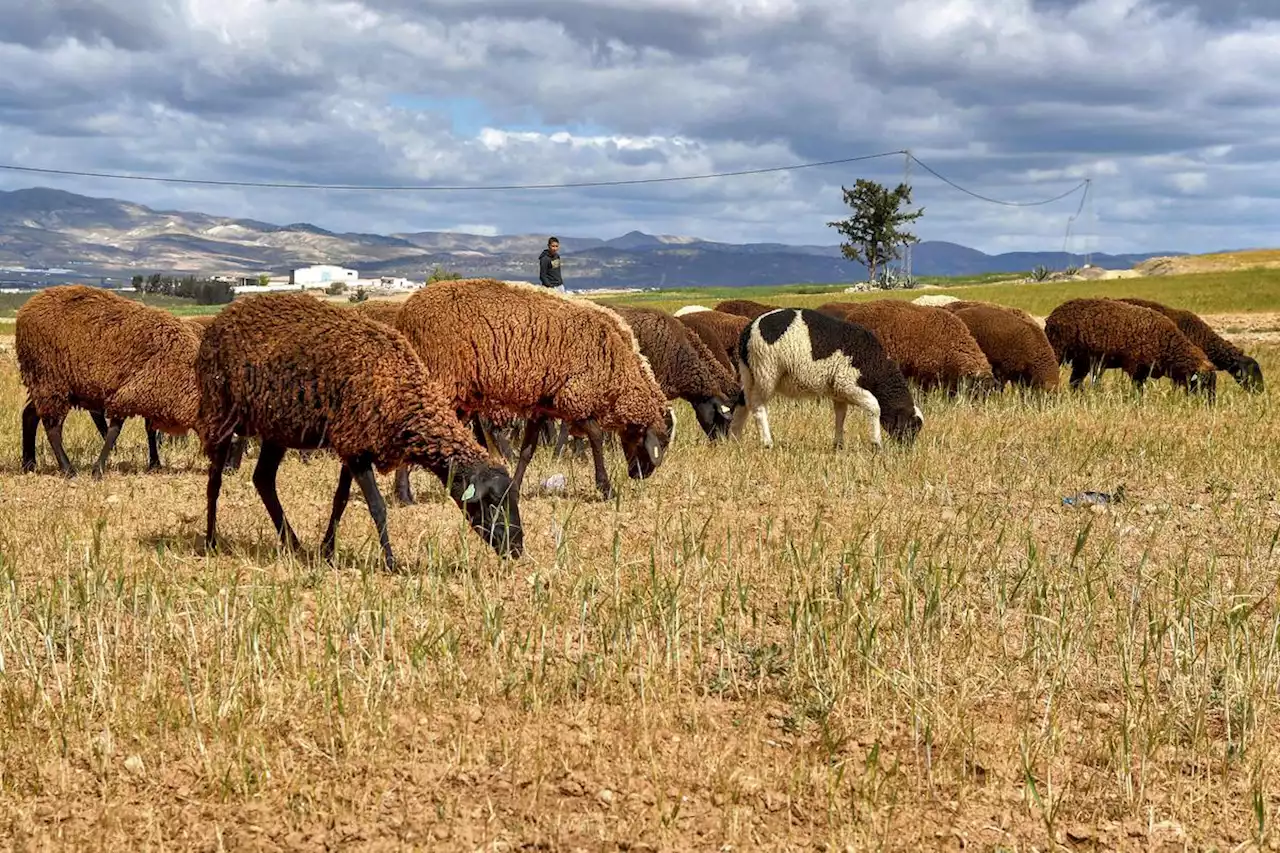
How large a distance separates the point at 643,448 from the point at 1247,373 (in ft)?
44.8

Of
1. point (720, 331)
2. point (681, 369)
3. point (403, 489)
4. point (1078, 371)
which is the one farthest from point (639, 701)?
point (1078, 371)

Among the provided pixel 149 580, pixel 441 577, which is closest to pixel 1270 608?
pixel 441 577

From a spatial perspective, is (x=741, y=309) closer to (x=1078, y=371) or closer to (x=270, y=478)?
(x=1078, y=371)

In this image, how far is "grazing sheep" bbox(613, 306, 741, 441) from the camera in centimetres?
1565

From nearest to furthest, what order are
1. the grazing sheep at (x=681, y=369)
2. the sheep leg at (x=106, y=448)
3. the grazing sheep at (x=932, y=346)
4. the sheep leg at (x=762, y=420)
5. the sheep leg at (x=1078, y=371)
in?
the sheep leg at (x=106, y=448) → the sheep leg at (x=762, y=420) → the grazing sheep at (x=681, y=369) → the grazing sheep at (x=932, y=346) → the sheep leg at (x=1078, y=371)

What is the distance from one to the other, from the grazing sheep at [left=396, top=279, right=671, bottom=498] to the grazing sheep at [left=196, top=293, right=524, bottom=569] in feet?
6.31

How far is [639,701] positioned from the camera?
A: 533 centimetres

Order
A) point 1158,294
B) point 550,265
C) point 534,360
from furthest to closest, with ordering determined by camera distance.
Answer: point 1158,294, point 550,265, point 534,360

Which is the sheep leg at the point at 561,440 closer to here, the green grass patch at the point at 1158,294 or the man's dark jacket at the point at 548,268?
the man's dark jacket at the point at 548,268

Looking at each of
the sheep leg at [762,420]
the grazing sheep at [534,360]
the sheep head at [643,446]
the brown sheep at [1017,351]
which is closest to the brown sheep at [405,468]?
the grazing sheep at [534,360]

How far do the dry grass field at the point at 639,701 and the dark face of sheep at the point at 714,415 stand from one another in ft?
24.0

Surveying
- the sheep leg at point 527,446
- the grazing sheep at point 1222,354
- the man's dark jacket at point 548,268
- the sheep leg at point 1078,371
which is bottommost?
the sheep leg at point 527,446

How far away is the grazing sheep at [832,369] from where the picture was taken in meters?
14.3

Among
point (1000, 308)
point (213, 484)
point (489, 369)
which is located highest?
point (1000, 308)
